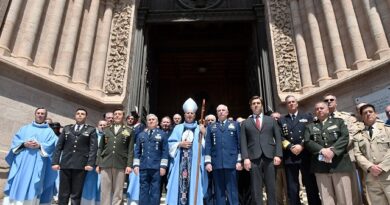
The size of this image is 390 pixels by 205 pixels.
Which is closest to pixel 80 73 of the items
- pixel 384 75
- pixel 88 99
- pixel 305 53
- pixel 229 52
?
pixel 88 99

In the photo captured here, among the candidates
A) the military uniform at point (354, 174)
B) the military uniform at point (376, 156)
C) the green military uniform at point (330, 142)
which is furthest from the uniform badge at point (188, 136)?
the military uniform at point (376, 156)

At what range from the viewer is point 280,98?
29.6 feet

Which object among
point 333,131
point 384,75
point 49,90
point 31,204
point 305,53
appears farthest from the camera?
point 305,53

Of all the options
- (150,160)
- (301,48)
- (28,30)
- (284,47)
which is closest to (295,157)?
(150,160)

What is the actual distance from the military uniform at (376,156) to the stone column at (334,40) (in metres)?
4.16

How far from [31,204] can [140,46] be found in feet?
21.1

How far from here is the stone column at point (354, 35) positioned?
311 inches

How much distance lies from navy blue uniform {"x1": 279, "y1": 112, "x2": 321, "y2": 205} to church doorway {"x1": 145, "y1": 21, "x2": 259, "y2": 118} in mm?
8153

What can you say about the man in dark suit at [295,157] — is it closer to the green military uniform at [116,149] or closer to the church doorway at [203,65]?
the green military uniform at [116,149]

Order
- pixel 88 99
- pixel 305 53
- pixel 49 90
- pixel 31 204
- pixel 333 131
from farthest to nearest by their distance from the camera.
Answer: pixel 305 53, pixel 88 99, pixel 49 90, pixel 31 204, pixel 333 131

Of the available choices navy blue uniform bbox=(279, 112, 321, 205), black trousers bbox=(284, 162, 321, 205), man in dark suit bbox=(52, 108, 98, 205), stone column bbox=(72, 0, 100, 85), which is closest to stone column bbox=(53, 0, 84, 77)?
stone column bbox=(72, 0, 100, 85)

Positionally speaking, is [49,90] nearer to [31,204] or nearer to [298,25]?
[31,204]

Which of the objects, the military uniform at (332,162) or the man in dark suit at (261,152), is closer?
the military uniform at (332,162)

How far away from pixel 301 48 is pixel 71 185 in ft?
24.8
